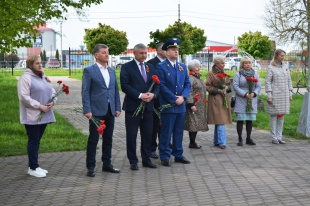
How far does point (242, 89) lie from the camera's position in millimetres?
11680

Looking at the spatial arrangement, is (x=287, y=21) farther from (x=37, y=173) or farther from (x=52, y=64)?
(x=52, y=64)

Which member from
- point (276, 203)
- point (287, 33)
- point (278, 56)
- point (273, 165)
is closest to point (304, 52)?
point (287, 33)

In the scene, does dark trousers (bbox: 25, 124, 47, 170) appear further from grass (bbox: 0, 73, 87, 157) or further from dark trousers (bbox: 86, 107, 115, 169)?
grass (bbox: 0, 73, 87, 157)

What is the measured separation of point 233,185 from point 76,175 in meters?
2.29

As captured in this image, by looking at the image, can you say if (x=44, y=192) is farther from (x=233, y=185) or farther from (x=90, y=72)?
(x=233, y=185)

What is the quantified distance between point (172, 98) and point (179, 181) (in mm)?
1631

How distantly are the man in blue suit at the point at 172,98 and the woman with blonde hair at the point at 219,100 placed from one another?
1.61 m

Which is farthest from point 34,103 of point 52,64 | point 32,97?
point 52,64

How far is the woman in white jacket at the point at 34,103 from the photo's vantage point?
8398 mm

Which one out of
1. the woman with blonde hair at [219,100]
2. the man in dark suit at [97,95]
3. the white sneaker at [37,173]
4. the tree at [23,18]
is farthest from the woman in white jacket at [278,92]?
the tree at [23,18]

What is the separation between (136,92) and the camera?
891cm

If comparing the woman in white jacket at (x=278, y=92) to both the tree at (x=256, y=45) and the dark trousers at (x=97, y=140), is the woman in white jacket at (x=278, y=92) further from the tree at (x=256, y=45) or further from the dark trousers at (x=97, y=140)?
the tree at (x=256, y=45)

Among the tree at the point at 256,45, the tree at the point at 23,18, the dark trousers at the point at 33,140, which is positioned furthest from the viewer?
the tree at the point at 256,45

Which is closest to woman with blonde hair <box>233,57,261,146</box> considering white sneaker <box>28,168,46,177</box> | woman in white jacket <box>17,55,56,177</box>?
woman in white jacket <box>17,55,56,177</box>
